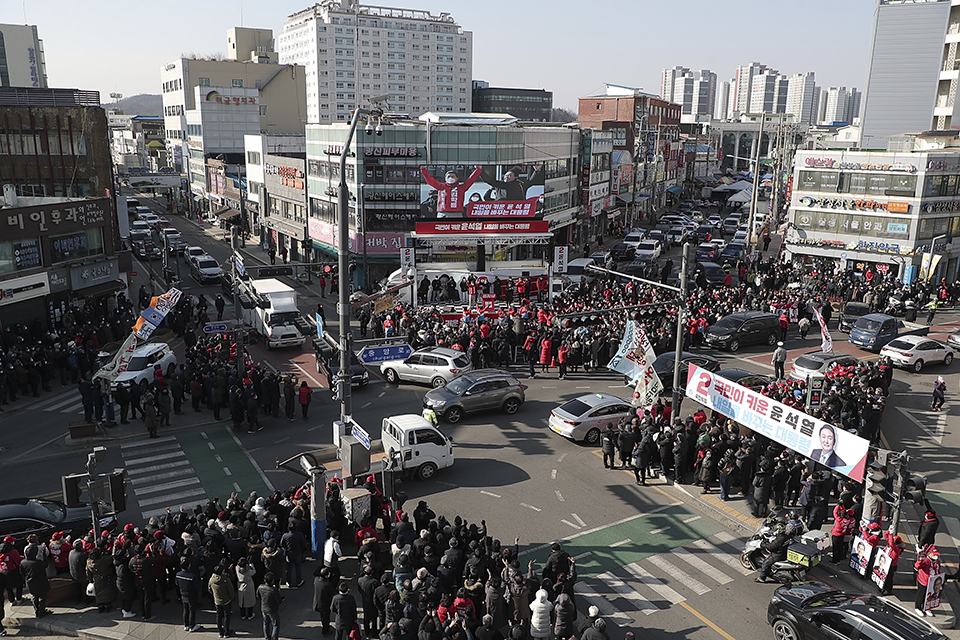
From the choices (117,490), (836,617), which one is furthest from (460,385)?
(836,617)

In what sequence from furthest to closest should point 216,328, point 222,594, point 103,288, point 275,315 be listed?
point 103,288, point 275,315, point 216,328, point 222,594

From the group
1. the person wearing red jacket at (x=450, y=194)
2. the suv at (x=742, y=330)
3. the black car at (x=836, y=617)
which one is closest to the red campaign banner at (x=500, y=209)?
the person wearing red jacket at (x=450, y=194)

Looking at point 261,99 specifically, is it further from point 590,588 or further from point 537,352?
point 590,588

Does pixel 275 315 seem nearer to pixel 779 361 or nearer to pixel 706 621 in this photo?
pixel 779 361

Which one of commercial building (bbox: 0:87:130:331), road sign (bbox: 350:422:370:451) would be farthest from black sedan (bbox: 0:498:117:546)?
commercial building (bbox: 0:87:130:331)

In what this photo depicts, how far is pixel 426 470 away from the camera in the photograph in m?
20.7

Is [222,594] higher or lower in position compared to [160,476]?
higher

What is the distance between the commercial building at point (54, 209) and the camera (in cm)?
3303

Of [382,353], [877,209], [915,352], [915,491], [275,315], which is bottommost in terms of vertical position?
[915,352]

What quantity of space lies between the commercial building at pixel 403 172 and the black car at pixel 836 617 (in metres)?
33.9

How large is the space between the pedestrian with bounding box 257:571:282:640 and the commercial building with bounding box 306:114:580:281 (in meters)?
33.0

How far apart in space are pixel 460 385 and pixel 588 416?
16.3 ft

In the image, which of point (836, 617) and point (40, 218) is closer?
point (836, 617)

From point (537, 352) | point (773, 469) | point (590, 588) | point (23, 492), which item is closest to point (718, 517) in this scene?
point (773, 469)
